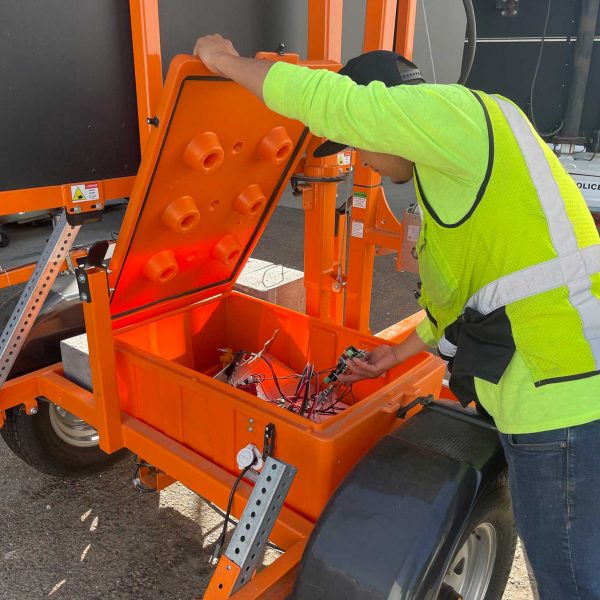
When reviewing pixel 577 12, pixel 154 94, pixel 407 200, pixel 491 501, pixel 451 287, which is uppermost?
pixel 577 12

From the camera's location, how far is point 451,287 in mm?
1330

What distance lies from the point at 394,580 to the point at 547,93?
8.40 m

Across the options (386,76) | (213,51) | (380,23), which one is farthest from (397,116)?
(380,23)

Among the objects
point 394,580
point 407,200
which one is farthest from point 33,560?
point 407,200

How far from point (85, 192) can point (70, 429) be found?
1.29 metres

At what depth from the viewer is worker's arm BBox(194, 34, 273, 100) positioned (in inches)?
50.9

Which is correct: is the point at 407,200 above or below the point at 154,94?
below

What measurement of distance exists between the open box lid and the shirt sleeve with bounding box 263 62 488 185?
1.82ft

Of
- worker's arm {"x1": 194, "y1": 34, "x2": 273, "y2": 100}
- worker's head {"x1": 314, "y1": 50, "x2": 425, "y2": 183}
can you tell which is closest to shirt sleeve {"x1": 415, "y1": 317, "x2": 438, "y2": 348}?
worker's head {"x1": 314, "y1": 50, "x2": 425, "y2": 183}

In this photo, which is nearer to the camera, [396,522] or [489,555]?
[396,522]

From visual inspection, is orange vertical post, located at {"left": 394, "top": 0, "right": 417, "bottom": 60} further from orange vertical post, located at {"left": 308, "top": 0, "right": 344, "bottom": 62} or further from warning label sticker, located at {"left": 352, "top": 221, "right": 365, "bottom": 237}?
warning label sticker, located at {"left": 352, "top": 221, "right": 365, "bottom": 237}

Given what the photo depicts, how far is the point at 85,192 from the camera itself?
6.15 feet

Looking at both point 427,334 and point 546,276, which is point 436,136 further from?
point 427,334

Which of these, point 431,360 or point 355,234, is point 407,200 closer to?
point 355,234
